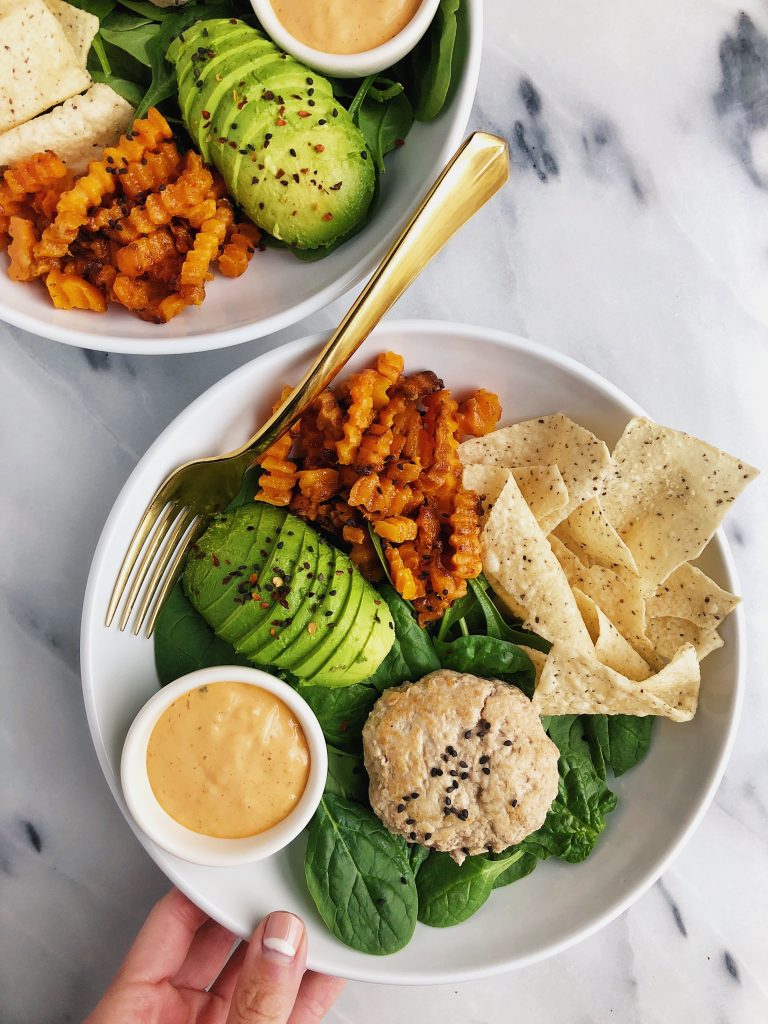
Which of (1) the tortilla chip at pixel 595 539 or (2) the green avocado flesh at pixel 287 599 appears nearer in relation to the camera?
(2) the green avocado flesh at pixel 287 599

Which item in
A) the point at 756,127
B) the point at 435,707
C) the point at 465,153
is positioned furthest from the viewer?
the point at 756,127

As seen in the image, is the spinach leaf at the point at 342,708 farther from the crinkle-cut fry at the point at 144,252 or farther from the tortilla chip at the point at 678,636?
the crinkle-cut fry at the point at 144,252

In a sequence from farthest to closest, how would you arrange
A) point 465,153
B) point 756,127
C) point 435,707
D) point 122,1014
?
1. point 756,127
2. point 122,1014
3. point 435,707
4. point 465,153

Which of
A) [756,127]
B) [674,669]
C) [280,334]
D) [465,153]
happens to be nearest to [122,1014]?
[674,669]

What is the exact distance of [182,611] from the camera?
7.09 ft

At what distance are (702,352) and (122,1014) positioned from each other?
240cm

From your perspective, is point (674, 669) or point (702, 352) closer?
point (674, 669)

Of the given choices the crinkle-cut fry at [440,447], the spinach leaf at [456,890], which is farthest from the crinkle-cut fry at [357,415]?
the spinach leaf at [456,890]

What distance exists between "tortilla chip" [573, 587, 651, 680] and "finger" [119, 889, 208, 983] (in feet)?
4.20

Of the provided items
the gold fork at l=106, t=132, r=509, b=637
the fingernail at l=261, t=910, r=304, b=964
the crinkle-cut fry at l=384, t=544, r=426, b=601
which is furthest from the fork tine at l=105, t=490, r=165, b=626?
the fingernail at l=261, t=910, r=304, b=964

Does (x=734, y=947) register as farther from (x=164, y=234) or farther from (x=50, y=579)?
(x=164, y=234)

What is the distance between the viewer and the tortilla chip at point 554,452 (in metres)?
2.21

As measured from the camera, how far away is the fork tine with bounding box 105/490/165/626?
2064 mm

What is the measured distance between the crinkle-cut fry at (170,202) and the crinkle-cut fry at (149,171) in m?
0.03
